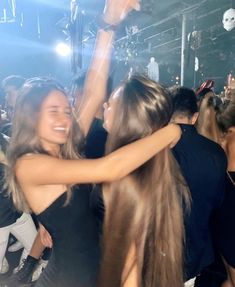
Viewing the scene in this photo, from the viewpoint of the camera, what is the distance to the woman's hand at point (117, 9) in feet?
5.45

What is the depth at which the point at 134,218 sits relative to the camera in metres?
1.38

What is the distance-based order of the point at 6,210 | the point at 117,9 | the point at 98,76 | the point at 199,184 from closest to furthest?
the point at 117,9
the point at 199,184
the point at 98,76
the point at 6,210

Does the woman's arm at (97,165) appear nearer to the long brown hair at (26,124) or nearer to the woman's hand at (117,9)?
the long brown hair at (26,124)

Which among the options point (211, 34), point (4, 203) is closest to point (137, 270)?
point (4, 203)

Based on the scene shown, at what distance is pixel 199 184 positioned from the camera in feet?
6.89

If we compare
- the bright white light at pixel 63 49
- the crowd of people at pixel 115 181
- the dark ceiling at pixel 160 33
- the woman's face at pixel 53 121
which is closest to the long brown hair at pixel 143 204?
the crowd of people at pixel 115 181

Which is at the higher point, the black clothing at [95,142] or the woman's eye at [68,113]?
the woman's eye at [68,113]

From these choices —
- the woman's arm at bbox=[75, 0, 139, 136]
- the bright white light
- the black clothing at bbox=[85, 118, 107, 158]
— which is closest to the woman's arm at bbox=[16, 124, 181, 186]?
the woman's arm at bbox=[75, 0, 139, 136]

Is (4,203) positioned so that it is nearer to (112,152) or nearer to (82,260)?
(82,260)

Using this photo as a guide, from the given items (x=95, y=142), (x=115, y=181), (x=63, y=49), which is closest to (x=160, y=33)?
(x=63, y=49)

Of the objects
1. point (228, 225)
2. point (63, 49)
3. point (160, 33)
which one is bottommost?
point (228, 225)

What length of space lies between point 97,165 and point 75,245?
453 millimetres

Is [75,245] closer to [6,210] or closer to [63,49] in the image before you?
[6,210]

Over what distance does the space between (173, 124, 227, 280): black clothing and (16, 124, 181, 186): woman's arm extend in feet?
2.19
